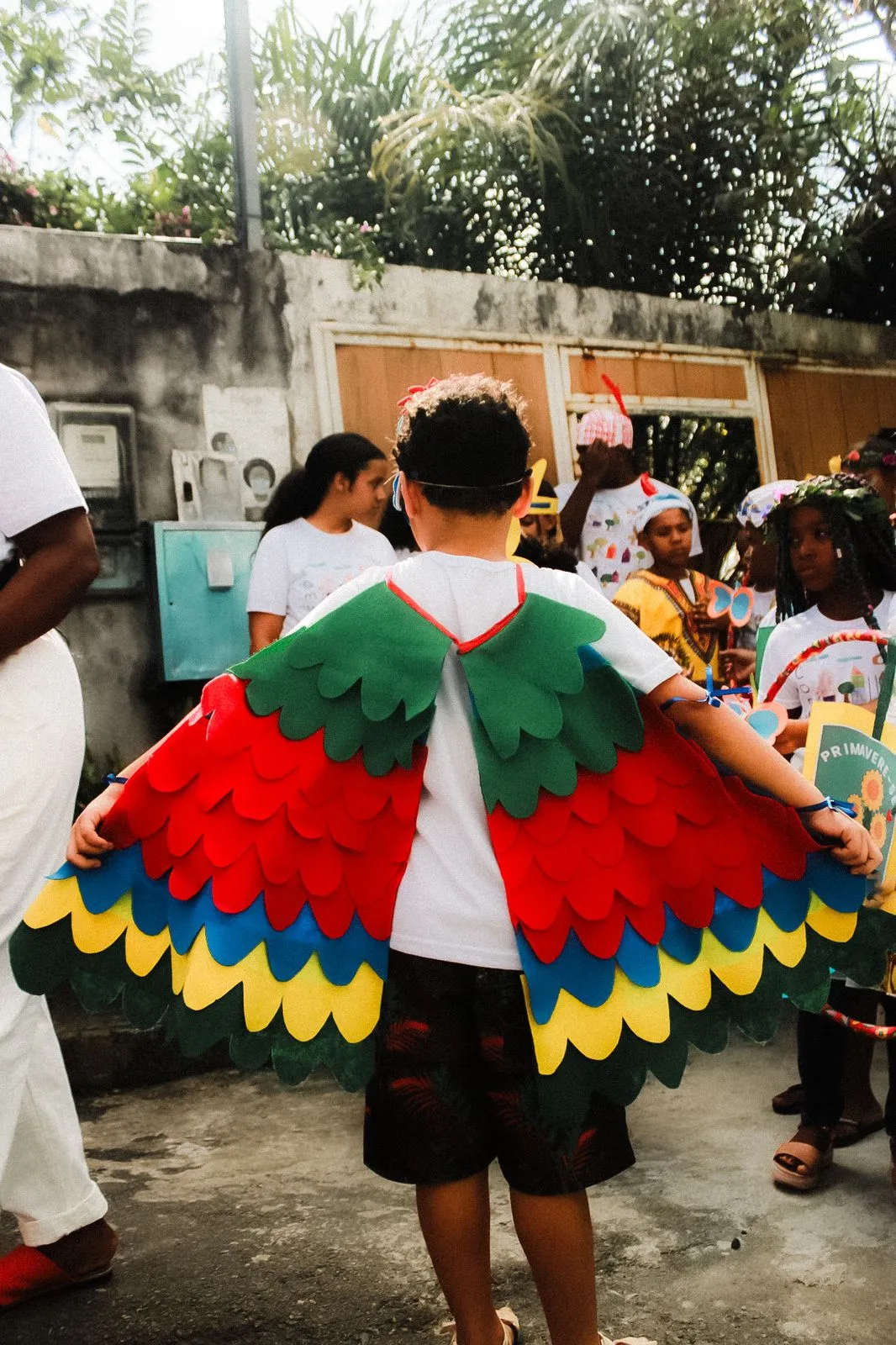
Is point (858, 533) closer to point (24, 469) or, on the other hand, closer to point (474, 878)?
point (474, 878)

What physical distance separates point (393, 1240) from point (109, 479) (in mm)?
4034

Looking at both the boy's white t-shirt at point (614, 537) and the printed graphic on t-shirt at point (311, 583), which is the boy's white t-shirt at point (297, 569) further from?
the boy's white t-shirt at point (614, 537)

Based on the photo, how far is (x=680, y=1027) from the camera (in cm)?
213

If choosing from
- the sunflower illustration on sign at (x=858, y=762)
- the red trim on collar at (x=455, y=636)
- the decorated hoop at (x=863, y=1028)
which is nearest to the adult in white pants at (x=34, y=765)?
the red trim on collar at (x=455, y=636)

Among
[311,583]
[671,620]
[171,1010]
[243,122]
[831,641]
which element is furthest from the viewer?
[243,122]

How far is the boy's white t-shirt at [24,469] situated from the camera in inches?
98.7

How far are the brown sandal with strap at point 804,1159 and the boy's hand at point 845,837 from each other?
1353 mm

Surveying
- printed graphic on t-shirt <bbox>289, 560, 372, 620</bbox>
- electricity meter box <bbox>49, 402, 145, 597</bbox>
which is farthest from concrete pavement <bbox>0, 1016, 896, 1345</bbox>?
electricity meter box <bbox>49, 402, 145, 597</bbox>

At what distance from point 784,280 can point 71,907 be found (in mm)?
8499

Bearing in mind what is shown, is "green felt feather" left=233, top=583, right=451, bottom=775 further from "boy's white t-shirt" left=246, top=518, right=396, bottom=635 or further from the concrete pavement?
"boy's white t-shirt" left=246, top=518, right=396, bottom=635

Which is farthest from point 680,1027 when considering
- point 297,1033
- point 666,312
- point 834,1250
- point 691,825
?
point 666,312

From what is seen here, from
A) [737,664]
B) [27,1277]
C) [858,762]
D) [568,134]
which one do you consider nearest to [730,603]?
[737,664]

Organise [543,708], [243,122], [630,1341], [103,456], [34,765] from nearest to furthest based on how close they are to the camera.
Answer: [543,708]
[630,1341]
[34,765]
[103,456]
[243,122]

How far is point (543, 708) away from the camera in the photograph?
6.82ft
